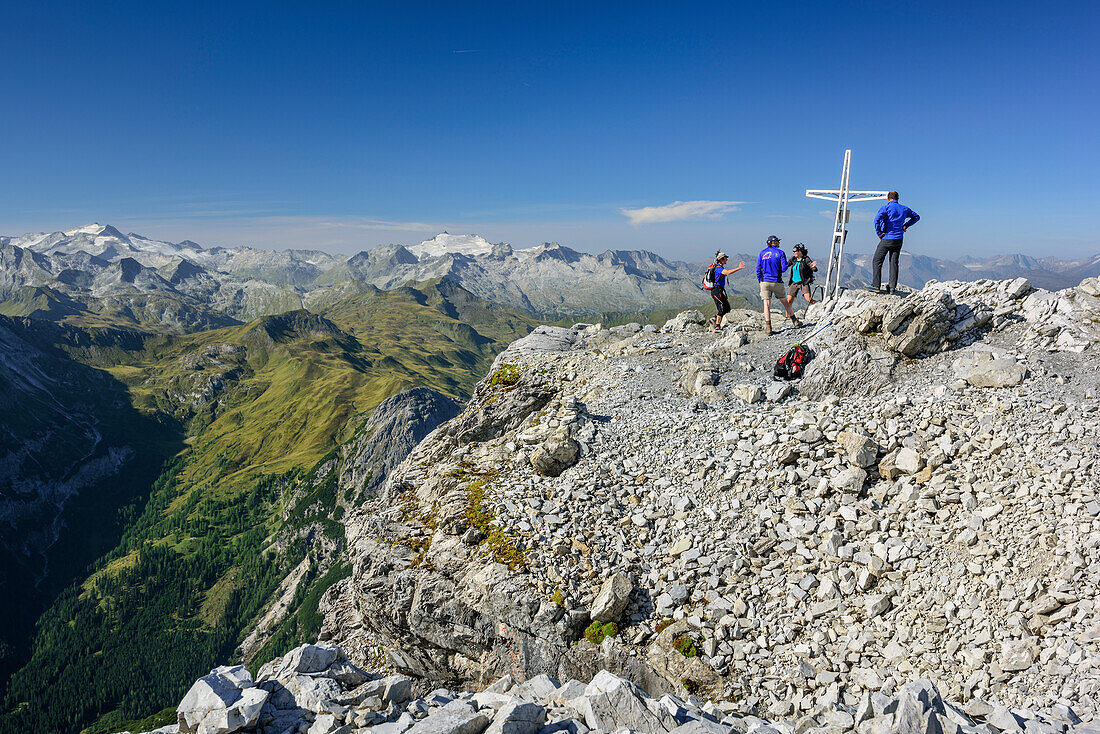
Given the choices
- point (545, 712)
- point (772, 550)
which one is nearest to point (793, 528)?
point (772, 550)

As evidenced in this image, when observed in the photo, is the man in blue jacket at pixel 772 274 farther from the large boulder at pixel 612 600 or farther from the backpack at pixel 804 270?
the large boulder at pixel 612 600

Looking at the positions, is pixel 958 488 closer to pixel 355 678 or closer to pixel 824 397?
pixel 824 397

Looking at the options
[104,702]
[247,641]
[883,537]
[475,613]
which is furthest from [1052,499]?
[104,702]

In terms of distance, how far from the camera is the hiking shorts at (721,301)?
27.7m

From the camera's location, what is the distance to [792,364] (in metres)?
20.9

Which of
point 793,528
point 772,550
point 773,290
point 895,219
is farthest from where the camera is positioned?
point 773,290

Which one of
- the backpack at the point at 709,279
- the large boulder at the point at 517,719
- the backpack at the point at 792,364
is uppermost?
the backpack at the point at 709,279

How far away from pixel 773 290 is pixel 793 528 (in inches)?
Answer: 553

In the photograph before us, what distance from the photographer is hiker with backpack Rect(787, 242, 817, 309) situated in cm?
2442

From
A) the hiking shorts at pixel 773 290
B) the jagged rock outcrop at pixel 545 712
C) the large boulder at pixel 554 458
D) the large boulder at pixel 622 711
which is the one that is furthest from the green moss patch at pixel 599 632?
the hiking shorts at pixel 773 290

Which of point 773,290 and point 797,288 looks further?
point 773,290

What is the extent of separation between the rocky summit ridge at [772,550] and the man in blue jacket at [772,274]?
9.10 ft

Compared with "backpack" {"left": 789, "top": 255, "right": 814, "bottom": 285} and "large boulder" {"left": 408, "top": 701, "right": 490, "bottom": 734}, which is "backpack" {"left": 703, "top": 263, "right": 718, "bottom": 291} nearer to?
"backpack" {"left": 789, "top": 255, "right": 814, "bottom": 285}

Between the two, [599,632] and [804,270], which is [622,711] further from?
[804,270]
